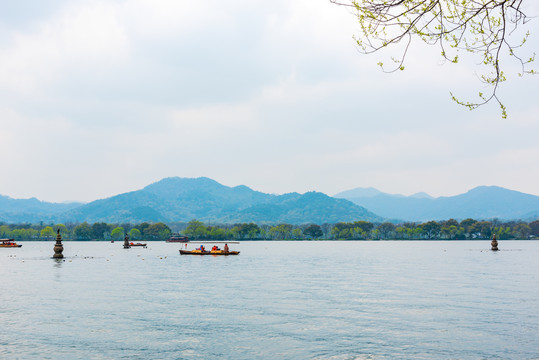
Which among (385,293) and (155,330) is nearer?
Answer: (155,330)

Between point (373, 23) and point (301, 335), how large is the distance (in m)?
23.3

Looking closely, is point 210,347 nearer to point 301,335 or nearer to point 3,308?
point 301,335

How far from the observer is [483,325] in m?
38.4

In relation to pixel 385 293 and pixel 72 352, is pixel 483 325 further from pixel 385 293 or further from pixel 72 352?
pixel 72 352

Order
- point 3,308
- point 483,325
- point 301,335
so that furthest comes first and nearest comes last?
1. point 3,308
2. point 483,325
3. point 301,335

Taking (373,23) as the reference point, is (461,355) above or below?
below

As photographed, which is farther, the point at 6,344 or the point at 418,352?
the point at 6,344

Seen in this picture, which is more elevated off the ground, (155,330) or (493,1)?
(493,1)

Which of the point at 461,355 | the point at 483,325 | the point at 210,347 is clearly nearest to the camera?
the point at 461,355

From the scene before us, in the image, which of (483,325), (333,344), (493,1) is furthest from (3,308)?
(493,1)

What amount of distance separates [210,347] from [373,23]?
72.2 feet

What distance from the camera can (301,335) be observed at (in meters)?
34.9

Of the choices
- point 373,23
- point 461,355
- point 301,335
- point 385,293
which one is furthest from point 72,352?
point 385,293

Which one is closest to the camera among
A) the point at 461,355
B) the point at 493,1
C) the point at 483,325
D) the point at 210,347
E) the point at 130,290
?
the point at 493,1
